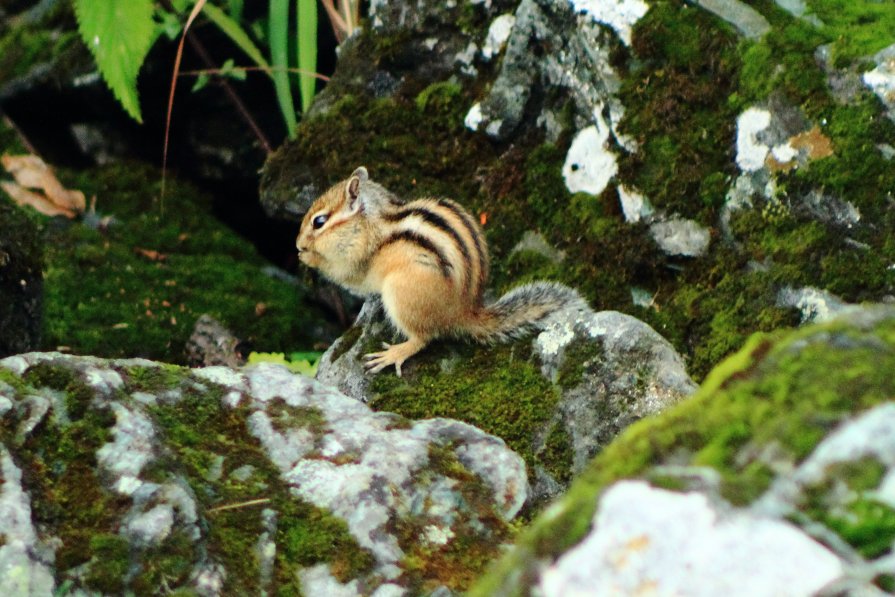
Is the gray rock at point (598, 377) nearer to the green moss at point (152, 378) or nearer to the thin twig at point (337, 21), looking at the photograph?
the green moss at point (152, 378)

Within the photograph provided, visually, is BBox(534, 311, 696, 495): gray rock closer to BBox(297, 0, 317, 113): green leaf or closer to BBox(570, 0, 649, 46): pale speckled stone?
BBox(570, 0, 649, 46): pale speckled stone

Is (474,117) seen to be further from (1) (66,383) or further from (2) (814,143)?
(1) (66,383)

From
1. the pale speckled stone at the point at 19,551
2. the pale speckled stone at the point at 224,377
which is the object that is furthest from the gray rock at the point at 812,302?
the pale speckled stone at the point at 19,551

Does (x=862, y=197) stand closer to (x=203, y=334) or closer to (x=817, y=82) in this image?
(x=817, y=82)

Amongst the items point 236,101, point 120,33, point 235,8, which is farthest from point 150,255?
point 235,8

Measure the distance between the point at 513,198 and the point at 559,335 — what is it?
51.8 inches

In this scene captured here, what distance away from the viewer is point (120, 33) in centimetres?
668

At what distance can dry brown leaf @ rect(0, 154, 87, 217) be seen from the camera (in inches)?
318

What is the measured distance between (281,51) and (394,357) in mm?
3058

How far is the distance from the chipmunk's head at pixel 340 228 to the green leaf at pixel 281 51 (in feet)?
4.45

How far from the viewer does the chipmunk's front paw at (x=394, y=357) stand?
17.4ft

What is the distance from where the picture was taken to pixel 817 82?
5254 millimetres

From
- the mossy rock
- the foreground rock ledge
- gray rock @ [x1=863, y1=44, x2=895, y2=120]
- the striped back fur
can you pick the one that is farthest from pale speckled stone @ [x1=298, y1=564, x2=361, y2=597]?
gray rock @ [x1=863, y1=44, x2=895, y2=120]

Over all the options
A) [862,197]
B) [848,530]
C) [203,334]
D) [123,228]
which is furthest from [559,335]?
[123,228]
